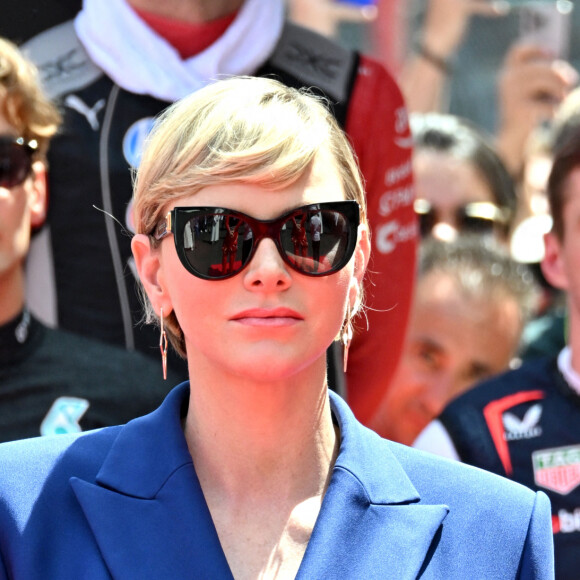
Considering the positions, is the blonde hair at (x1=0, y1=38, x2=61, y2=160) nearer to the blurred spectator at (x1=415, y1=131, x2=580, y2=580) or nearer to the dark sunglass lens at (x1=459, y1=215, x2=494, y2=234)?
the blurred spectator at (x1=415, y1=131, x2=580, y2=580)

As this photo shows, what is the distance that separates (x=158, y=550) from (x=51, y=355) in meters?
1.13

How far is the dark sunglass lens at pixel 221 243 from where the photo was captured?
1886 millimetres

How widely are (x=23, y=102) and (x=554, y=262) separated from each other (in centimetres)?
141

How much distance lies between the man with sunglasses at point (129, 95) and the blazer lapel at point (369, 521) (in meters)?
1.05

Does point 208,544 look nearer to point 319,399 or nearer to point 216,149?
point 319,399

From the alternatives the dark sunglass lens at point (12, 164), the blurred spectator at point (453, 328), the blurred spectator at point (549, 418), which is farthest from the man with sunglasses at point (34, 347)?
the blurred spectator at point (453, 328)

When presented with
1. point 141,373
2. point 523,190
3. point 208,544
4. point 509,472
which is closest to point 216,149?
point 208,544

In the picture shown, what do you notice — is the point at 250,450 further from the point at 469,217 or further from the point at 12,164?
the point at 469,217

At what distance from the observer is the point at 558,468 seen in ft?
9.53

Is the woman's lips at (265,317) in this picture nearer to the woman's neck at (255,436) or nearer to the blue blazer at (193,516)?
the woman's neck at (255,436)

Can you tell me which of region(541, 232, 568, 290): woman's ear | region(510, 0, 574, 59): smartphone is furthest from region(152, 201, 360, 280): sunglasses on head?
region(510, 0, 574, 59): smartphone

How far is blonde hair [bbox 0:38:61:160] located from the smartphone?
2.53m

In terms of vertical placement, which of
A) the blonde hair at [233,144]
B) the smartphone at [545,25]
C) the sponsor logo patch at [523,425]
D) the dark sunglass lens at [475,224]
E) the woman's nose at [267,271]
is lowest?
the dark sunglass lens at [475,224]

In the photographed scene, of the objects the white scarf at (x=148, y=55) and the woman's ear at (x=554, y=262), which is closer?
the white scarf at (x=148, y=55)
